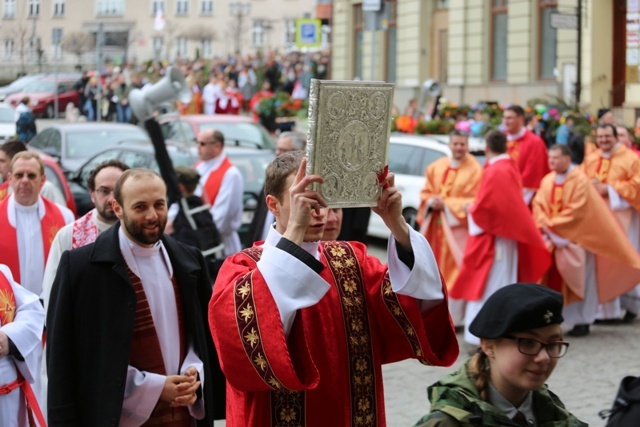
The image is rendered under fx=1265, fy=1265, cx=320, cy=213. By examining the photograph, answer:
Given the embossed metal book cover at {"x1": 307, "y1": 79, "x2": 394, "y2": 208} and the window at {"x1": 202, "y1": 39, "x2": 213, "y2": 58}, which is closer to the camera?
the embossed metal book cover at {"x1": 307, "y1": 79, "x2": 394, "y2": 208}

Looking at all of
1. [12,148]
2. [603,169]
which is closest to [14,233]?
[12,148]

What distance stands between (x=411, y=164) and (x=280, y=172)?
12.0 metres

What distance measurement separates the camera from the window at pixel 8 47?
1910 cm

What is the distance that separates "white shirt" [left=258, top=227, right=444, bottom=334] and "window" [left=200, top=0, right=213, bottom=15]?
74971 mm

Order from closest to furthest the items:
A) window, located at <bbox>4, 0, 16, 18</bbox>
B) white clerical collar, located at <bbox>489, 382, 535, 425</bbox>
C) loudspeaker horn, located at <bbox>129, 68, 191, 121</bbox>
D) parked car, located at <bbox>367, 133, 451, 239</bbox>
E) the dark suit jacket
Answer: white clerical collar, located at <bbox>489, 382, 535, 425</bbox> < the dark suit jacket < loudspeaker horn, located at <bbox>129, 68, 191, 121</bbox> < parked car, located at <bbox>367, 133, 451, 239</bbox> < window, located at <bbox>4, 0, 16, 18</bbox>

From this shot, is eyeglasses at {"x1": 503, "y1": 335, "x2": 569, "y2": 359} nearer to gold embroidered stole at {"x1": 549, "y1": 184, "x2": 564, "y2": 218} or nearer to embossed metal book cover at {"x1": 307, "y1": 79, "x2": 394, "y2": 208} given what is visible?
embossed metal book cover at {"x1": 307, "y1": 79, "x2": 394, "y2": 208}

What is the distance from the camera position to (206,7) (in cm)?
7788

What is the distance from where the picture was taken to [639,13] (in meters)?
15.9

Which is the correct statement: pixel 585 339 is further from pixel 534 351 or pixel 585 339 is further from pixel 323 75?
pixel 323 75

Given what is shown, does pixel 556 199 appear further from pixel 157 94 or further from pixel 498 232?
pixel 157 94

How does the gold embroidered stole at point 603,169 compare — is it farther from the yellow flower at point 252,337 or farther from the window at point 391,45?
the window at point 391,45

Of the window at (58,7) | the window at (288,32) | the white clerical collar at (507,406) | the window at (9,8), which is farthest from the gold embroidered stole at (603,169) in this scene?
the window at (288,32)

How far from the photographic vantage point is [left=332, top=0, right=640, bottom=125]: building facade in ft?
82.8

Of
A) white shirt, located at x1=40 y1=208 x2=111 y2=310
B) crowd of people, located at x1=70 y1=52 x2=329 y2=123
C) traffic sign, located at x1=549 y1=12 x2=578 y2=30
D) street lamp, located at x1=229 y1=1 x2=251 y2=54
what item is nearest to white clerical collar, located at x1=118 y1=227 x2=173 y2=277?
white shirt, located at x1=40 y1=208 x2=111 y2=310
